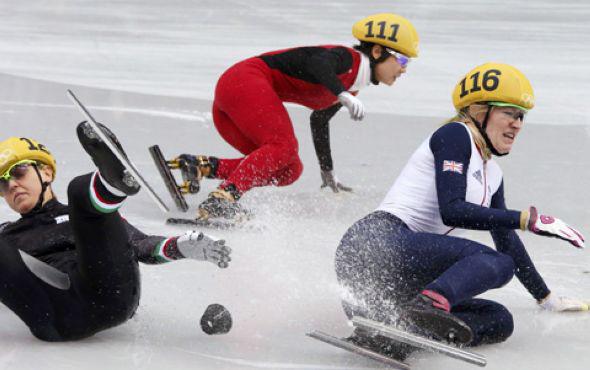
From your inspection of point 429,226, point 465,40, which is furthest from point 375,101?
point 429,226

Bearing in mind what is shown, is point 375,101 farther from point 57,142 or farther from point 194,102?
point 57,142

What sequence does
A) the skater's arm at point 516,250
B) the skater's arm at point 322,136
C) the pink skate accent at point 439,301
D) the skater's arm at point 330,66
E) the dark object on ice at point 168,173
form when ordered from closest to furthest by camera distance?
the pink skate accent at point 439,301
the skater's arm at point 516,250
the dark object on ice at point 168,173
the skater's arm at point 330,66
the skater's arm at point 322,136

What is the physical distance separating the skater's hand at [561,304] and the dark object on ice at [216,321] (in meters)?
1.53

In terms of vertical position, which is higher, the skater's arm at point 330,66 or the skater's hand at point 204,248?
the skater's arm at point 330,66

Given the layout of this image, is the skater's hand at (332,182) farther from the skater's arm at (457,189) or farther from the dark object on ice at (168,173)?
the skater's arm at (457,189)

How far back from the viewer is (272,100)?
286 inches

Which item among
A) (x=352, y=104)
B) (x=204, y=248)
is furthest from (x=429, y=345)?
(x=352, y=104)

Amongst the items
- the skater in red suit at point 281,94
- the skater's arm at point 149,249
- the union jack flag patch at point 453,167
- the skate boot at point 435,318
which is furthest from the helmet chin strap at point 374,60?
the skate boot at point 435,318

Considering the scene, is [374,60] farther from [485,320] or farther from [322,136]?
[485,320]

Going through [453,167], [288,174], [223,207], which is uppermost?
[453,167]

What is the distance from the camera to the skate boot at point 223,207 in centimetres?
686

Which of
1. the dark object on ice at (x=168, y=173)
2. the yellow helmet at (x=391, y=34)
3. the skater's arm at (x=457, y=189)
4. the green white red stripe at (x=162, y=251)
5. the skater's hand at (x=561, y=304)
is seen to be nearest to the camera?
the skater's arm at (x=457, y=189)

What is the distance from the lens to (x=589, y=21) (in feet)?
56.1

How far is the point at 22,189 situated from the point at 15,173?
0.07 metres
